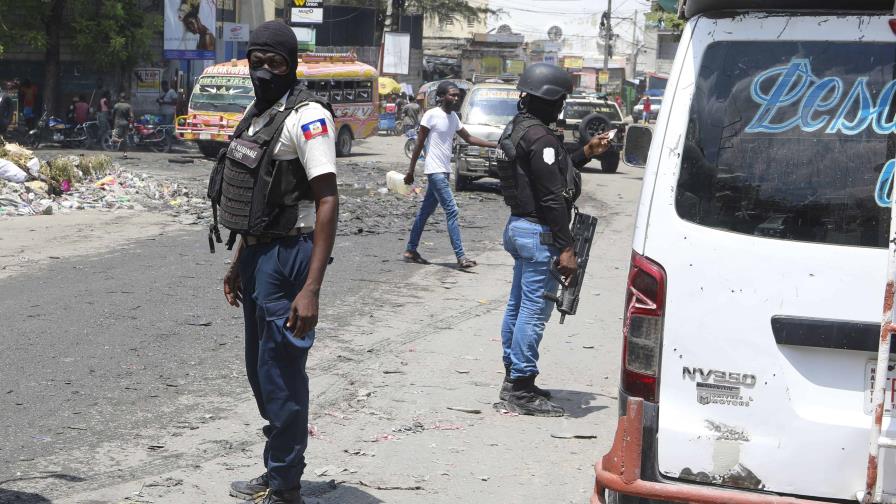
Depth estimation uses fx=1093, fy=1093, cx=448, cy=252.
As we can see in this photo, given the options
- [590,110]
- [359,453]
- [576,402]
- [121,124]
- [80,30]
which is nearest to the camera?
[359,453]

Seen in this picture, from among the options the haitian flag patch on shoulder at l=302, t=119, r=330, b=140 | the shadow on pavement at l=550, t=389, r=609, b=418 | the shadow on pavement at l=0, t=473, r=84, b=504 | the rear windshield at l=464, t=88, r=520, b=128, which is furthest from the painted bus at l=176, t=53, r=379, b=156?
the haitian flag patch on shoulder at l=302, t=119, r=330, b=140

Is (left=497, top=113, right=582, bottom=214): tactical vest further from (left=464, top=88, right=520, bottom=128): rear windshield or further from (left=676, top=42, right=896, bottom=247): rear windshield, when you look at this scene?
(left=464, top=88, right=520, bottom=128): rear windshield

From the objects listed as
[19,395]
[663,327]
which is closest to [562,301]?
[663,327]

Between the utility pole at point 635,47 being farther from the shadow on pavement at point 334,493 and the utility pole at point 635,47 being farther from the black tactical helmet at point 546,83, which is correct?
the shadow on pavement at point 334,493

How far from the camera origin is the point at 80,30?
32094mm

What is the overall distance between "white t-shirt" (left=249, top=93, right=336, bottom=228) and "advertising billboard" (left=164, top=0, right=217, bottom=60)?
30.6 metres

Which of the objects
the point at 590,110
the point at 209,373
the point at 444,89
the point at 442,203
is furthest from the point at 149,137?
the point at 209,373

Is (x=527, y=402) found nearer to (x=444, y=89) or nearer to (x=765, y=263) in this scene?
(x=765, y=263)

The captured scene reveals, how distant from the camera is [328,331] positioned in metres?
8.13

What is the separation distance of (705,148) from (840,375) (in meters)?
0.82

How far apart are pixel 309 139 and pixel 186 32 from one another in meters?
31.3

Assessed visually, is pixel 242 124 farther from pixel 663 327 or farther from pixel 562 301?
pixel 562 301

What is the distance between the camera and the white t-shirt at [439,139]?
1121 centimetres

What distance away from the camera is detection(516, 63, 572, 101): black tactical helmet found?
5895 millimetres
